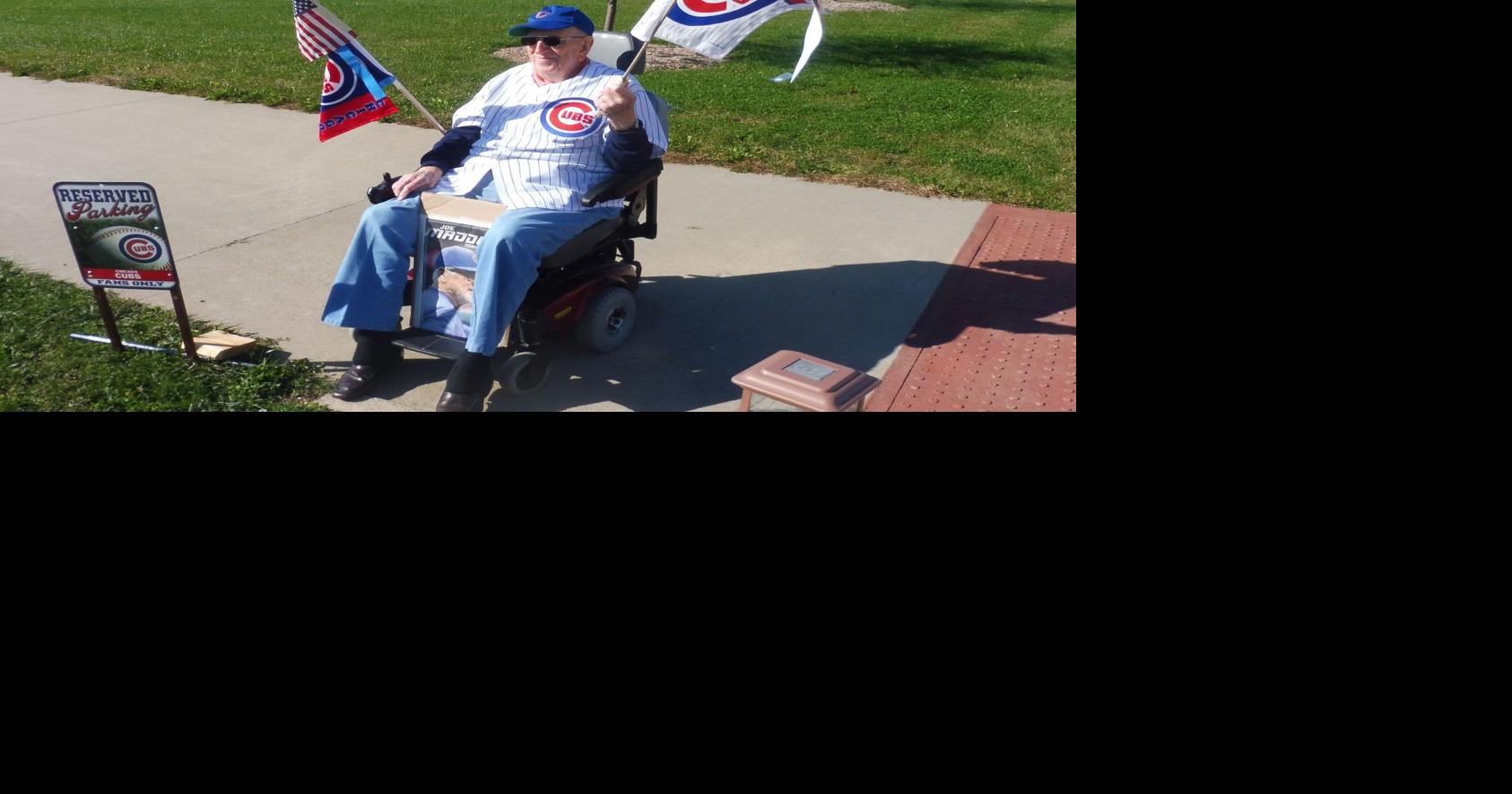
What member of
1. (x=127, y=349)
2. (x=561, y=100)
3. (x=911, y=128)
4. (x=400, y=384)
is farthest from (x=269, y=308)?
(x=911, y=128)

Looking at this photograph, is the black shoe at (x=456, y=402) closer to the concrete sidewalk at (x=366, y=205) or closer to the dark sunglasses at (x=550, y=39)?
the concrete sidewalk at (x=366, y=205)

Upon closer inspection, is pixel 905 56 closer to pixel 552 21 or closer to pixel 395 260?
pixel 552 21

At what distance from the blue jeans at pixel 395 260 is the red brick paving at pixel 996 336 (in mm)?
1387

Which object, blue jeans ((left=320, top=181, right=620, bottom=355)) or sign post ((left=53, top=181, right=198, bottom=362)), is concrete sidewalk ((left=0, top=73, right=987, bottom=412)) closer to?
blue jeans ((left=320, top=181, right=620, bottom=355))

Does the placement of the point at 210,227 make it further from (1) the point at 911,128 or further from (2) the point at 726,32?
(1) the point at 911,128

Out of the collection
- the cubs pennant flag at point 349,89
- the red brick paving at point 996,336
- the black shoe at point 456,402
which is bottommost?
the red brick paving at point 996,336

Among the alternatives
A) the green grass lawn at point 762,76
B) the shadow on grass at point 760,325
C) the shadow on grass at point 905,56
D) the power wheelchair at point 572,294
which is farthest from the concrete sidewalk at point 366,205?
the shadow on grass at point 905,56

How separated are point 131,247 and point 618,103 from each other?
187cm

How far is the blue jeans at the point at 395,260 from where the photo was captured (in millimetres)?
3875

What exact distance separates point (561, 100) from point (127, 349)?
195 cm

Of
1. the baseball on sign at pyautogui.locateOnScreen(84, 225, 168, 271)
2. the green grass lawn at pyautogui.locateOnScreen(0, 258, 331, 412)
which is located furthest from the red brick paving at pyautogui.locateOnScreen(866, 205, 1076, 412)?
the baseball on sign at pyautogui.locateOnScreen(84, 225, 168, 271)

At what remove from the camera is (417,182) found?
4.17m

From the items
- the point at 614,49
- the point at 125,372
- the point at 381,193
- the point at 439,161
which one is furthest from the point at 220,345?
the point at 614,49

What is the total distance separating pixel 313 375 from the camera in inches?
165
